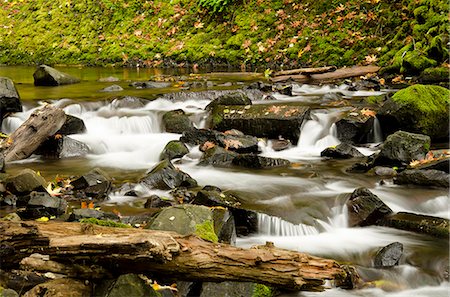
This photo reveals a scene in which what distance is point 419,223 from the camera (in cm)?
483

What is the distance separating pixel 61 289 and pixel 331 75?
434 inches

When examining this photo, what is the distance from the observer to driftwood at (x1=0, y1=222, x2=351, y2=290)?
2.96 metres

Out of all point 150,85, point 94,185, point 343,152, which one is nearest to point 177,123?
point 343,152

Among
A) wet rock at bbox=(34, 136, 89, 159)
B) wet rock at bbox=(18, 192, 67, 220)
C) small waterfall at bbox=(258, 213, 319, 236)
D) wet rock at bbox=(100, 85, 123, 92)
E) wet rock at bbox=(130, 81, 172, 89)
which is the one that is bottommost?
small waterfall at bbox=(258, 213, 319, 236)

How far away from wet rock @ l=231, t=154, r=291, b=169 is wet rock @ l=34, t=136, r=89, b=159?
2.81 meters

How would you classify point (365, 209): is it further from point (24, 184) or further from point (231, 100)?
point (231, 100)

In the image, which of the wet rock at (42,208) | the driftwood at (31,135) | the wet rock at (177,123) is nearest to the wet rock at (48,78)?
the wet rock at (177,123)

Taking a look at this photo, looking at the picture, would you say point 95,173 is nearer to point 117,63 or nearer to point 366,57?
point 366,57

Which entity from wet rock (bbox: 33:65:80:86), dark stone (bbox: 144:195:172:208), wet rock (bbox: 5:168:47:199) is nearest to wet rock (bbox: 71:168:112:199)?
wet rock (bbox: 5:168:47:199)

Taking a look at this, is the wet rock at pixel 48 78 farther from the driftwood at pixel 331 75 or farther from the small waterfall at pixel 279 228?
the small waterfall at pixel 279 228

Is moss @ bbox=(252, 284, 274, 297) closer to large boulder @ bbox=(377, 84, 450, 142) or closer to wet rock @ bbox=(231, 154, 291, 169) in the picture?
wet rock @ bbox=(231, 154, 291, 169)

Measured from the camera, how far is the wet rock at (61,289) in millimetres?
2947

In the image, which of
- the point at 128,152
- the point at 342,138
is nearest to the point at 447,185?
the point at 342,138

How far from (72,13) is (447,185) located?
821 inches
